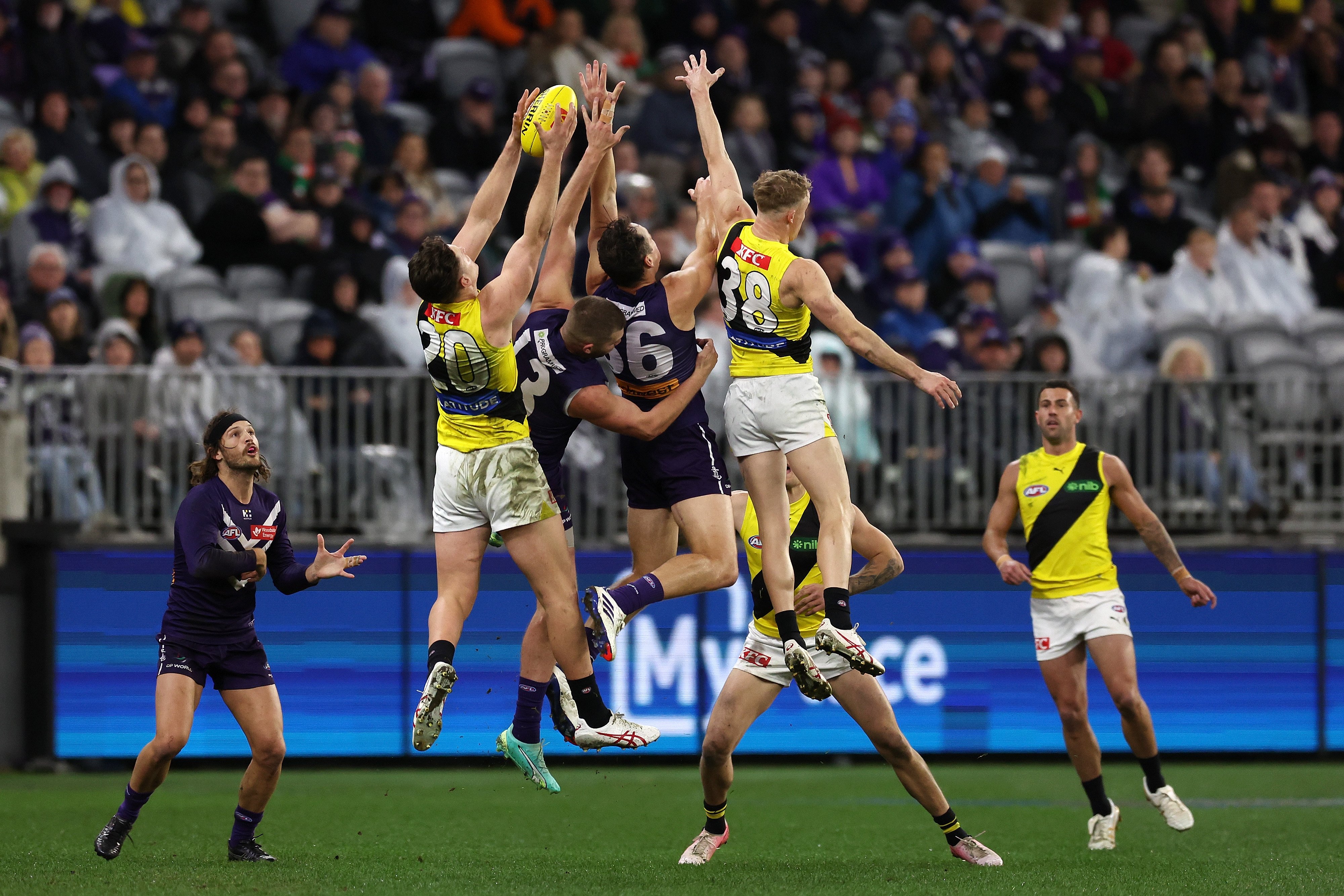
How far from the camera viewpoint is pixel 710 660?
15055mm

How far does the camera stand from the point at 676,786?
14.0 metres

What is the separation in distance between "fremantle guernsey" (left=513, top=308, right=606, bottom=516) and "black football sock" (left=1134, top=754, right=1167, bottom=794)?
402 cm

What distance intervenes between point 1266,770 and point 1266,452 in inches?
107

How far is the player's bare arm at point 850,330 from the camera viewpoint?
841cm

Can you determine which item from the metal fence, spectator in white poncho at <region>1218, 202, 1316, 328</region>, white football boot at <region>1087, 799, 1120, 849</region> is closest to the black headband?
the metal fence

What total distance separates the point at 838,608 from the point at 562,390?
193 centimetres

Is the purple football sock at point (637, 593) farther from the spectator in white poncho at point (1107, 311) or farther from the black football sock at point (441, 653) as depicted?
the spectator in white poncho at point (1107, 311)

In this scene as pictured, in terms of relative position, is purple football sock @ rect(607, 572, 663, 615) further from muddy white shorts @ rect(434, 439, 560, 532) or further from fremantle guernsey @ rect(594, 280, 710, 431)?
fremantle guernsey @ rect(594, 280, 710, 431)

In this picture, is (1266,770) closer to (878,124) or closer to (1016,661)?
(1016,661)

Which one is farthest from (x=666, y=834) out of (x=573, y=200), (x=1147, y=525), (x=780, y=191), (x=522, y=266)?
(x=780, y=191)

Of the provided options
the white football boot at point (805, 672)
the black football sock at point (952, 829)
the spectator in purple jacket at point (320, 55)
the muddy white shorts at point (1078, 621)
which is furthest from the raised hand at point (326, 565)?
the spectator in purple jacket at point (320, 55)

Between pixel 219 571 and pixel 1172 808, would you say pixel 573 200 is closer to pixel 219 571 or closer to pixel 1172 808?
pixel 219 571

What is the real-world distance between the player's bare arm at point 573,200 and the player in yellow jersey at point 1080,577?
3.26 meters

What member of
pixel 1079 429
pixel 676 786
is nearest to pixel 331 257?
pixel 676 786
